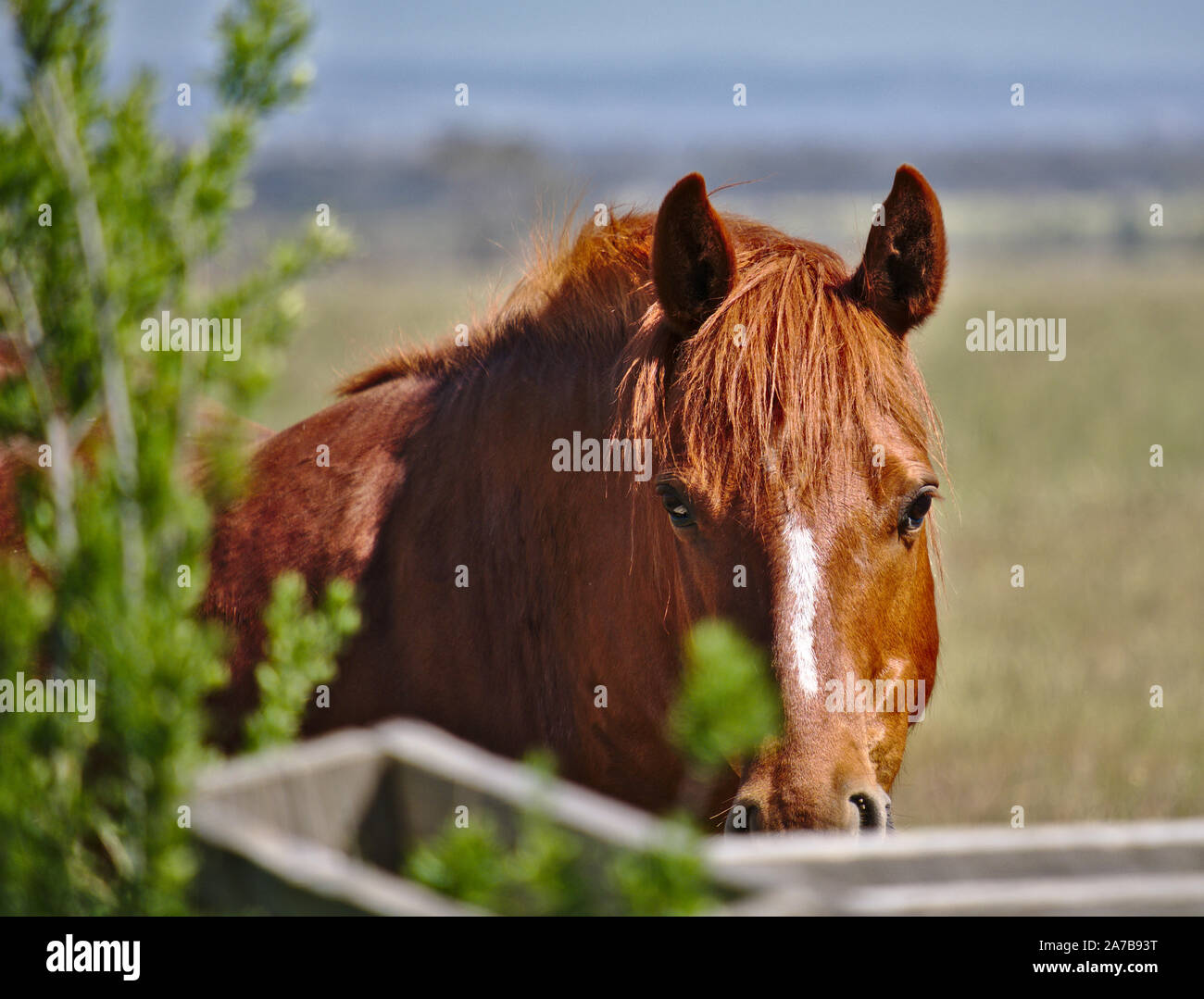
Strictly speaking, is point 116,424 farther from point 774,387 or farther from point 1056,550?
point 1056,550

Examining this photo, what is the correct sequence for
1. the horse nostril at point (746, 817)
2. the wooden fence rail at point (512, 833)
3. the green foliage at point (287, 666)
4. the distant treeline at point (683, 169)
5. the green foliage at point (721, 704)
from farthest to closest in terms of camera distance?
1. the distant treeline at point (683, 169)
2. the horse nostril at point (746, 817)
3. the green foliage at point (287, 666)
4. the wooden fence rail at point (512, 833)
5. the green foliage at point (721, 704)

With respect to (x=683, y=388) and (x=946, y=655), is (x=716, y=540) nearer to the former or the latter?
(x=683, y=388)

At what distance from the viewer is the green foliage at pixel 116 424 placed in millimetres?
1710

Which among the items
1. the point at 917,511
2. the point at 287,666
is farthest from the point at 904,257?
the point at 287,666

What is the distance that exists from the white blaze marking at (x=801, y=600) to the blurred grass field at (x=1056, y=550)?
85 centimetres

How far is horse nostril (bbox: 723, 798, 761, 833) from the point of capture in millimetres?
2619

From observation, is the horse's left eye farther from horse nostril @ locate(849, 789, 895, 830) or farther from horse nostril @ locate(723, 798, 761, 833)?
horse nostril @ locate(723, 798, 761, 833)

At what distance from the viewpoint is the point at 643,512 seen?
3174 millimetres

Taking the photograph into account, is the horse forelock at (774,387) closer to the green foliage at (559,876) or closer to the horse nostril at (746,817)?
the horse nostril at (746,817)

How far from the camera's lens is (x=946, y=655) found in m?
9.13

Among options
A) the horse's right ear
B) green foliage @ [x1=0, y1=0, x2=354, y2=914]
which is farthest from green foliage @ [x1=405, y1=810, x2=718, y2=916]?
the horse's right ear

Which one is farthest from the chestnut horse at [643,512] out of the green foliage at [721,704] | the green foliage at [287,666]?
the green foliage at [721,704]

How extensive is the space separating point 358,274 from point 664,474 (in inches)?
2053

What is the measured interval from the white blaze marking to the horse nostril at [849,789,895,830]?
0.25m
